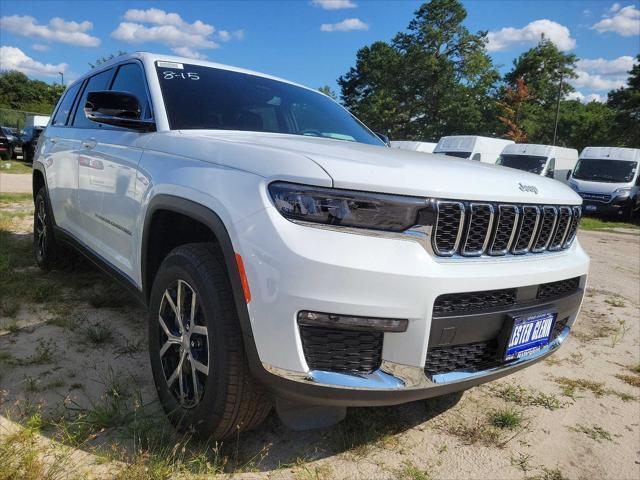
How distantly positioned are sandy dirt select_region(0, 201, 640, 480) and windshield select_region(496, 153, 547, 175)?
46.5ft

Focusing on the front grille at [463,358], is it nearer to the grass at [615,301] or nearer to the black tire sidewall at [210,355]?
the black tire sidewall at [210,355]

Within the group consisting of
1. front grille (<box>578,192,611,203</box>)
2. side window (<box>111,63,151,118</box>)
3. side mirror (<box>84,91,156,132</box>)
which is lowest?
front grille (<box>578,192,611,203</box>)

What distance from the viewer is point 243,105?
2922 millimetres

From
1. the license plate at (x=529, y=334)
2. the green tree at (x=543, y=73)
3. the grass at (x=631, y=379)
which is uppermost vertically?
the green tree at (x=543, y=73)

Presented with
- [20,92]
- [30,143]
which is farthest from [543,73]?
[20,92]

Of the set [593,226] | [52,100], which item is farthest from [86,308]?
[52,100]

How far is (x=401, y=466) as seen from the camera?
211 centimetres

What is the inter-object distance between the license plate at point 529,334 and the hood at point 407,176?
19.6 inches

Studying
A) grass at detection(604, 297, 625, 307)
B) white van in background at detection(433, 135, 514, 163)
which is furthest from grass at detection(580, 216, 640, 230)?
grass at detection(604, 297, 625, 307)

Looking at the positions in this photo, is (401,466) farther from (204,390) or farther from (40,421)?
(40,421)

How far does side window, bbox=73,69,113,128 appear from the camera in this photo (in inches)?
142

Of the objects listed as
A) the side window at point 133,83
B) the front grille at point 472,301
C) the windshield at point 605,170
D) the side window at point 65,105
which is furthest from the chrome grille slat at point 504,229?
the windshield at point 605,170

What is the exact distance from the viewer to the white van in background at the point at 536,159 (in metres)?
16.7

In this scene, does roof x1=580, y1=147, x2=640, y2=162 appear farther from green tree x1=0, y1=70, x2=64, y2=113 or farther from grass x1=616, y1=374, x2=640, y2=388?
green tree x1=0, y1=70, x2=64, y2=113
